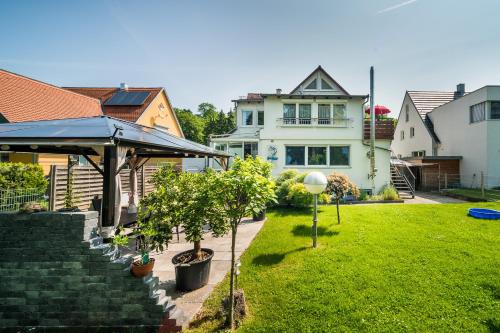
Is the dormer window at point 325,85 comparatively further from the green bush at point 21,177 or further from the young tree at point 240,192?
the green bush at point 21,177

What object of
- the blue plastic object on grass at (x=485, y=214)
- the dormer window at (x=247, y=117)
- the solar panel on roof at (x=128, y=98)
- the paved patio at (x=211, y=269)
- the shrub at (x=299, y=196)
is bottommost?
the paved patio at (x=211, y=269)

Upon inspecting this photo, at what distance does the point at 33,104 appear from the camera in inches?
555

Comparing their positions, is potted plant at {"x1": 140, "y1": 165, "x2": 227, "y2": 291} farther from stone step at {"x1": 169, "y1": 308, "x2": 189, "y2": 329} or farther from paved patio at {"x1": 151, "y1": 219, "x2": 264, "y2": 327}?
stone step at {"x1": 169, "y1": 308, "x2": 189, "y2": 329}

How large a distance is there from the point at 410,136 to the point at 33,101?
3533 centimetres

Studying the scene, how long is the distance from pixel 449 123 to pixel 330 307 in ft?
80.9

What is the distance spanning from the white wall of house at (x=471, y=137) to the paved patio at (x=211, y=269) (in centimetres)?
1952

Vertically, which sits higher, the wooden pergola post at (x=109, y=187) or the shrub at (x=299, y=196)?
the wooden pergola post at (x=109, y=187)

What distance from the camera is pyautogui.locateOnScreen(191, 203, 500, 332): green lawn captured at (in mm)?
3463

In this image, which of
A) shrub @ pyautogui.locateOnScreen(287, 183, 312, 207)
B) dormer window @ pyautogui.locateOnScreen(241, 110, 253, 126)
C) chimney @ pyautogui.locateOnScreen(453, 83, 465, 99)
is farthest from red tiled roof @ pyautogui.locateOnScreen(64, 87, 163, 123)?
chimney @ pyautogui.locateOnScreen(453, 83, 465, 99)

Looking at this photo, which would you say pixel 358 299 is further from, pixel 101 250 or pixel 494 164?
pixel 494 164

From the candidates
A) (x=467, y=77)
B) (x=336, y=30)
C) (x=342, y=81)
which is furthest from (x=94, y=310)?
(x=467, y=77)

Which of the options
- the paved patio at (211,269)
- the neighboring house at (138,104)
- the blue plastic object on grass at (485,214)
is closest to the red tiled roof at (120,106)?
the neighboring house at (138,104)

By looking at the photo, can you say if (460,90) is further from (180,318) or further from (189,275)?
(180,318)

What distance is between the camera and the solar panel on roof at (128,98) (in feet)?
65.1
